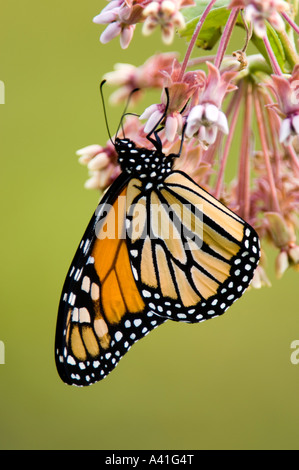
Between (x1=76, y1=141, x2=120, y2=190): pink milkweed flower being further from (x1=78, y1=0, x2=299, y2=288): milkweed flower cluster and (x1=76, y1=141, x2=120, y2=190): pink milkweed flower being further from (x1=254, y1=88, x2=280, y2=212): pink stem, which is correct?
(x1=254, y1=88, x2=280, y2=212): pink stem

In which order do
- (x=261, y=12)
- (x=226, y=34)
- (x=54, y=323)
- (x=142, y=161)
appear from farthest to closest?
(x=54, y=323), (x=142, y=161), (x=226, y=34), (x=261, y=12)

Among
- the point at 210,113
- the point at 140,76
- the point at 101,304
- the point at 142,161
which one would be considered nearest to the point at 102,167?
the point at 142,161

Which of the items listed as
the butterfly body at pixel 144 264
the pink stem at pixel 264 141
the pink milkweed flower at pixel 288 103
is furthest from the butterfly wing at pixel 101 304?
the pink milkweed flower at pixel 288 103

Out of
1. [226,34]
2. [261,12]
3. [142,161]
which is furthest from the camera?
[142,161]

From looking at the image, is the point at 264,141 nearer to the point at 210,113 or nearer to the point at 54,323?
the point at 210,113

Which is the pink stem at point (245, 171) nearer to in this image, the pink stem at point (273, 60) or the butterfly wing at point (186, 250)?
the butterfly wing at point (186, 250)

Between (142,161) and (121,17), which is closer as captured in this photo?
(121,17)
